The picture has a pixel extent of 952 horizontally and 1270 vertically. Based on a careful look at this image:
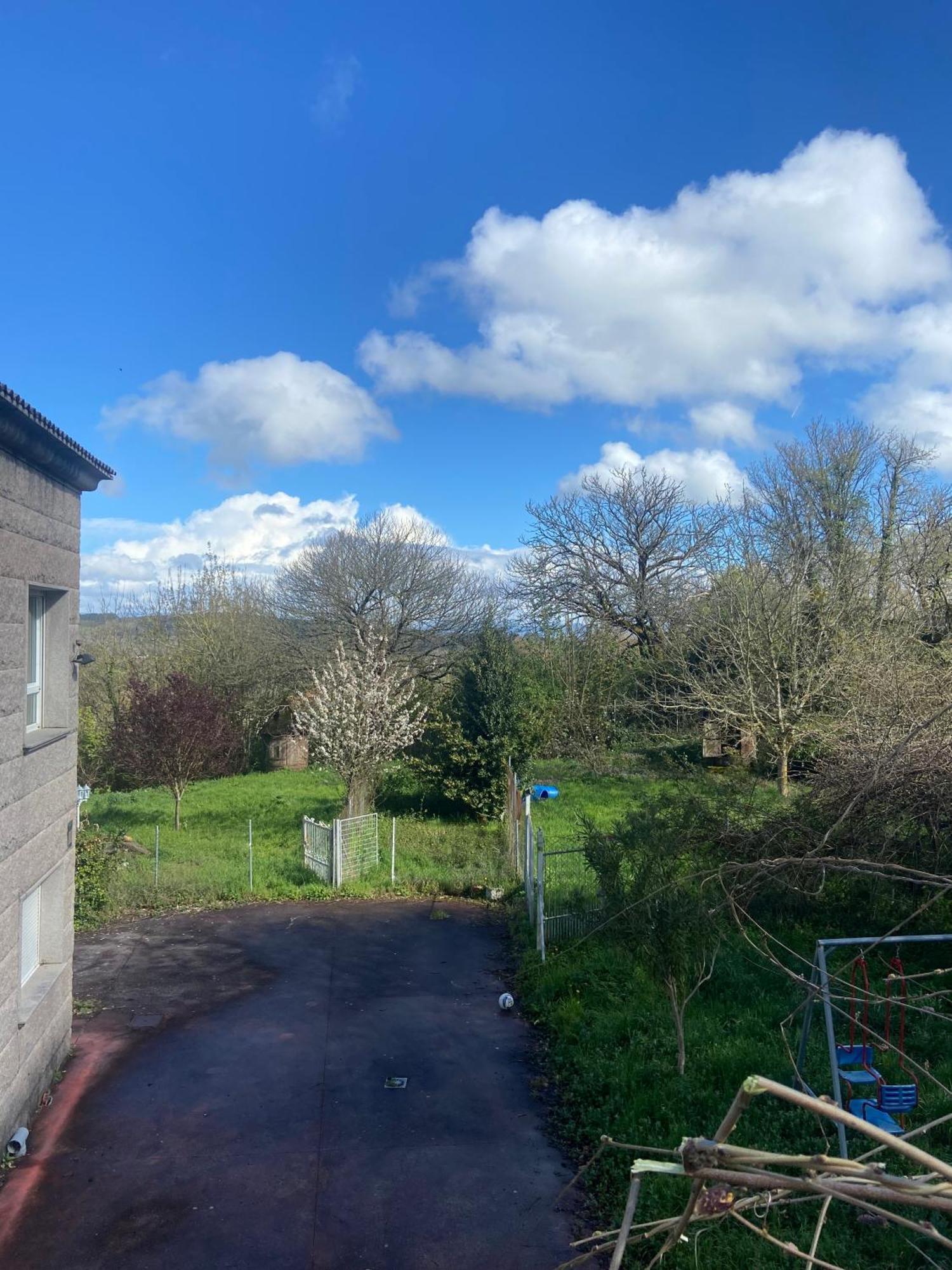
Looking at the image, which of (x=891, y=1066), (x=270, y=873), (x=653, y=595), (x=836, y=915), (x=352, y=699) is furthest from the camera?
(x=653, y=595)

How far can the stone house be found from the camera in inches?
249

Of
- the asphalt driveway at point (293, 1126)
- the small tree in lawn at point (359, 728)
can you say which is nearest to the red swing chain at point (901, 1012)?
the asphalt driveway at point (293, 1126)

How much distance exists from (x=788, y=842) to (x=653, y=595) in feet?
52.2

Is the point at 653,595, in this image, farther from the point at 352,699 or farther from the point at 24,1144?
the point at 24,1144

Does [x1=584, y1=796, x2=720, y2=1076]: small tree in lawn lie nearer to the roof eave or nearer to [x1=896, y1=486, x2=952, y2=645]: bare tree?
the roof eave

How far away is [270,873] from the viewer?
1550 centimetres

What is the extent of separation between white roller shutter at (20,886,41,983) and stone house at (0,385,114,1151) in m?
0.02

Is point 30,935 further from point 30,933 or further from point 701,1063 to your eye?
point 701,1063

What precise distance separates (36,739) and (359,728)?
1025 cm

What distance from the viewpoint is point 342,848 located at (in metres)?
15.1

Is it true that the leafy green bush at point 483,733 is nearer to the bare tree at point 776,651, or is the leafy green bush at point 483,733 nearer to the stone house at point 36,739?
the bare tree at point 776,651

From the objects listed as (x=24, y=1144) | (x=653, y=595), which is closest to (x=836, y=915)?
(x=24, y=1144)

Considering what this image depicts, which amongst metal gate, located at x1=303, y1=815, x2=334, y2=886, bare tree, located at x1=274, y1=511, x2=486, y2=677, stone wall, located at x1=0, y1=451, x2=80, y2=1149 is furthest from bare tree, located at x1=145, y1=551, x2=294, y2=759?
stone wall, located at x1=0, y1=451, x2=80, y2=1149

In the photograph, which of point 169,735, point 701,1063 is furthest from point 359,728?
point 701,1063
